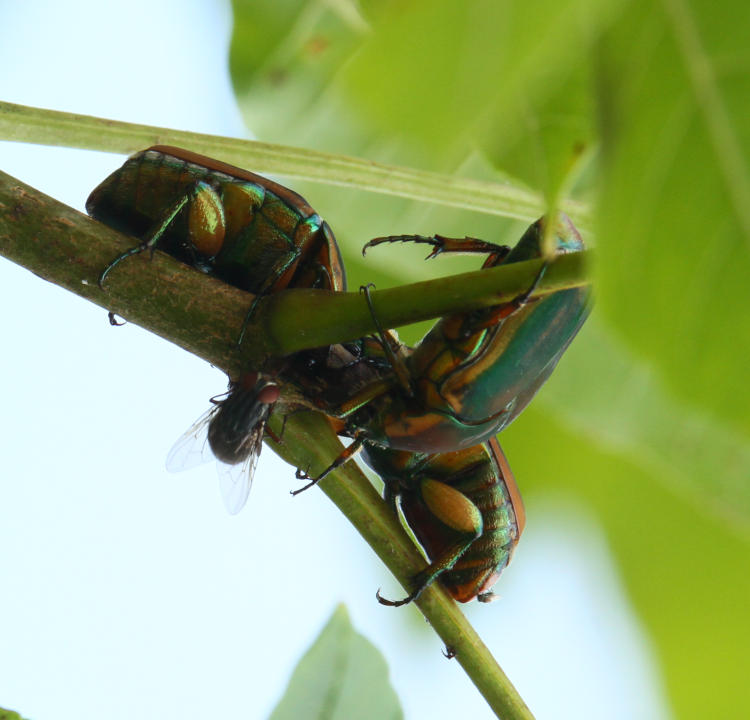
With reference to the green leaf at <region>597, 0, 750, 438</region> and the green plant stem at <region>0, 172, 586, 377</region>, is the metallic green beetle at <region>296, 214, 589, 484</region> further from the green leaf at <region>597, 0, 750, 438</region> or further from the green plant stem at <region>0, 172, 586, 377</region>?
the green leaf at <region>597, 0, 750, 438</region>

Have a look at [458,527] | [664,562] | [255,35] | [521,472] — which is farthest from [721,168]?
[664,562]

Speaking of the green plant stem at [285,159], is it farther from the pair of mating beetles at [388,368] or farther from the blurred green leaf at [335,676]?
the blurred green leaf at [335,676]

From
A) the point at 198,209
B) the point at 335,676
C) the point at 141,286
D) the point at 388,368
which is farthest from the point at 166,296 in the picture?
the point at 335,676

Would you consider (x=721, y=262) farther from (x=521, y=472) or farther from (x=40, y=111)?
(x=521, y=472)

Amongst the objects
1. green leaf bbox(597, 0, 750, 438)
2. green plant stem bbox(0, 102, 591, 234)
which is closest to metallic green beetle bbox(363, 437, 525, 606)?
green plant stem bbox(0, 102, 591, 234)

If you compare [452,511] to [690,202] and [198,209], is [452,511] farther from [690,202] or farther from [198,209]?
[690,202]

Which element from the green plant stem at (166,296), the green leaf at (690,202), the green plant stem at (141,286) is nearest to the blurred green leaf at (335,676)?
the green plant stem at (166,296)
